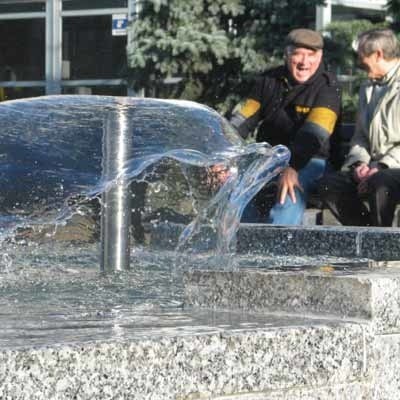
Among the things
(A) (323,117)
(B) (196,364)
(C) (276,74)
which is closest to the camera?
(B) (196,364)

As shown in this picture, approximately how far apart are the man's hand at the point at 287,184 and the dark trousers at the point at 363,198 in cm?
25

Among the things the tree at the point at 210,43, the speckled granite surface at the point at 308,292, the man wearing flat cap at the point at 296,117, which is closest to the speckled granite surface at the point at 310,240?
the man wearing flat cap at the point at 296,117

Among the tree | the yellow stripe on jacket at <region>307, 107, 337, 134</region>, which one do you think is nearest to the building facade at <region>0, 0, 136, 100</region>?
the tree

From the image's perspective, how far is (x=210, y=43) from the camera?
13398 mm

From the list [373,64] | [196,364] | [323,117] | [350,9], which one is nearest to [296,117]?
[323,117]

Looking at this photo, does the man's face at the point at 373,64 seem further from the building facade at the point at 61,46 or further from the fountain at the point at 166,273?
the building facade at the point at 61,46

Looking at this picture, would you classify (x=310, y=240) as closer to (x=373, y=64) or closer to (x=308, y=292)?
(x=373, y=64)

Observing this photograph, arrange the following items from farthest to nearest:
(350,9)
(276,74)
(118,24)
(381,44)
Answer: (118,24), (350,9), (276,74), (381,44)

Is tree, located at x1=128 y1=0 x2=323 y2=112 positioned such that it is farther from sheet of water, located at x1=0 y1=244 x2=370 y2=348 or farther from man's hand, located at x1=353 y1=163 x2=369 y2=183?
sheet of water, located at x1=0 y1=244 x2=370 y2=348

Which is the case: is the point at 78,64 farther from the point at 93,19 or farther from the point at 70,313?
the point at 70,313

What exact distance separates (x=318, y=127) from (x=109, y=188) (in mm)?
3183

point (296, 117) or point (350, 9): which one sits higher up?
point (350, 9)

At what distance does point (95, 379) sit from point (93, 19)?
16.2m

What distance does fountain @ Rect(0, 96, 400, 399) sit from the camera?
3012 millimetres
